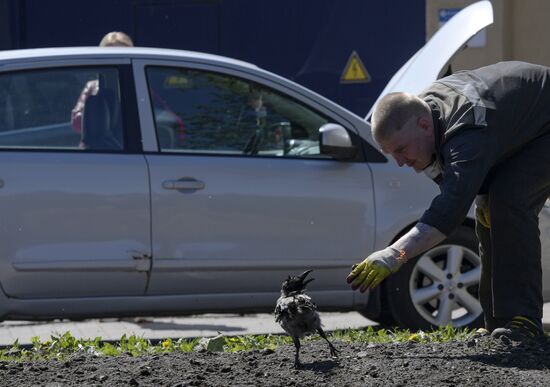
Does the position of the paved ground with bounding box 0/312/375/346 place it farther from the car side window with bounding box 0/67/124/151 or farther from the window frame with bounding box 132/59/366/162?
the car side window with bounding box 0/67/124/151

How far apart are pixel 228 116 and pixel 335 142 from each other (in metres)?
0.75

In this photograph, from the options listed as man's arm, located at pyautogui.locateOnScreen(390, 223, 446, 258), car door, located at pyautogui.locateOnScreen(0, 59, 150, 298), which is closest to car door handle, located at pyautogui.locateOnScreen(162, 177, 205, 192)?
car door, located at pyautogui.locateOnScreen(0, 59, 150, 298)

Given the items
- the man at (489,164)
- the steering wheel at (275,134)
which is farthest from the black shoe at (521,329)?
the steering wheel at (275,134)

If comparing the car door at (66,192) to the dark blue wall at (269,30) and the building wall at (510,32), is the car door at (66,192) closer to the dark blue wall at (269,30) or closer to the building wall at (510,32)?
the dark blue wall at (269,30)

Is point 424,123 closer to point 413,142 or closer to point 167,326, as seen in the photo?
point 413,142

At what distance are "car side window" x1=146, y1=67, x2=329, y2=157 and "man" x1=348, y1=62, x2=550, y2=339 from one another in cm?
241

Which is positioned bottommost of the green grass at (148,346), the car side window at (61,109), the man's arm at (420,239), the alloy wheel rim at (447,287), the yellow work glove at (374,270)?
the alloy wheel rim at (447,287)

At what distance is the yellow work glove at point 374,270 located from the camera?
4.54 m

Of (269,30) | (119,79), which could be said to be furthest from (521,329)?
(269,30)

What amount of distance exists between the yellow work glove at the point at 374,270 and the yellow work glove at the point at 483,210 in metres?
0.93

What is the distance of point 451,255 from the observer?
7.72 m

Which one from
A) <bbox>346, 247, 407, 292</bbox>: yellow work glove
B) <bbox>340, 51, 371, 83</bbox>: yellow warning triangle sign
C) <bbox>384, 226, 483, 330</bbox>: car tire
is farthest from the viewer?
<bbox>340, 51, 371, 83</bbox>: yellow warning triangle sign

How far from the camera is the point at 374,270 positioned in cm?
454

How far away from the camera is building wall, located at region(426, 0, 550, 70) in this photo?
1204 centimetres
